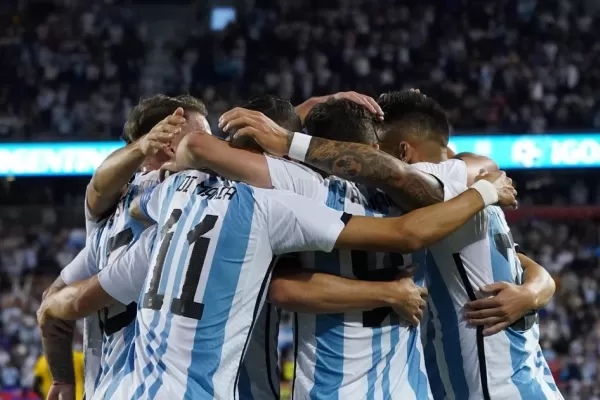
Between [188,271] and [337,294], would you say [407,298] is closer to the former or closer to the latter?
[337,294]

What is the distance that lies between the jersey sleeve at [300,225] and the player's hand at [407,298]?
0.31 metres

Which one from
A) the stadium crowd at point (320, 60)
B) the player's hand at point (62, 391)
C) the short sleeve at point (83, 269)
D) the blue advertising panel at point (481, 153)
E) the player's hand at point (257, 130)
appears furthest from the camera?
the stadium crowd at point (320, 60)

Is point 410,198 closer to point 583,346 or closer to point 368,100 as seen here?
point 368,100

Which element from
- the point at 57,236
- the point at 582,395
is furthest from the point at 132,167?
the point at 57,236

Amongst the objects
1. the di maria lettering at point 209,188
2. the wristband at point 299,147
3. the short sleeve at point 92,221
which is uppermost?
the wristband at point 299,147

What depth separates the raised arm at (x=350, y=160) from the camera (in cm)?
342

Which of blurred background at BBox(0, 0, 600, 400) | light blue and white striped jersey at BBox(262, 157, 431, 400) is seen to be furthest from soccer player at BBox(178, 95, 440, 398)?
blurred background at BBox(0, 0, 600, 400)

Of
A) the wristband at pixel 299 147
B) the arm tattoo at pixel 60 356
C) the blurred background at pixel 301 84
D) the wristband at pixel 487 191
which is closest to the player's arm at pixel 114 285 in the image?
the arm tattoo at pixel 60 356

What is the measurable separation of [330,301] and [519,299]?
2.72 feet

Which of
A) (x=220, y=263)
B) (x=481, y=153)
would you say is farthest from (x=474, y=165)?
(x=481, y=153)

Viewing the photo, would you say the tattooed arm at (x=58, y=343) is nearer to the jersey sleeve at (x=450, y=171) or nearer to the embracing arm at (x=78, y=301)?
the embracing arm at (x=78, y=301)

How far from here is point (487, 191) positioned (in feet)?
11.3

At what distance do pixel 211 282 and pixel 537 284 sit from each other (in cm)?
142

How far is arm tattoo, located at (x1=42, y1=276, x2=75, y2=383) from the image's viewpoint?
417 cm
